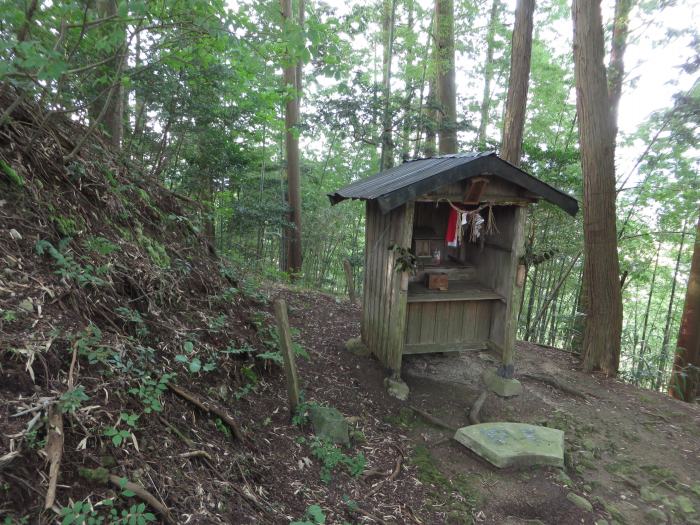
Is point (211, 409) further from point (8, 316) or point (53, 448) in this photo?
point (8, 316)

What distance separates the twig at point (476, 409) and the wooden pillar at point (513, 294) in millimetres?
442

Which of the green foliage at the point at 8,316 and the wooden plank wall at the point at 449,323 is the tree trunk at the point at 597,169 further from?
the green foliage at the point at 8,316

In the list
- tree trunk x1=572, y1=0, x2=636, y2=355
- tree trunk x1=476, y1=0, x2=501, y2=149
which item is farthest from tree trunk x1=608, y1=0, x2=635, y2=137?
tree trunk x1=476, y1=0, x2=501, y2=149

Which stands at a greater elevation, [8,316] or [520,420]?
[8,316]

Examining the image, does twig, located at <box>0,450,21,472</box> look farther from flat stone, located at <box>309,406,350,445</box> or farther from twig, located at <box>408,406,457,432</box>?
twig, located at <box>408,406,457,432</box>

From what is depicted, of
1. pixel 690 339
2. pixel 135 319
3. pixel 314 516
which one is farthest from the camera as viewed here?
pixel 690 339

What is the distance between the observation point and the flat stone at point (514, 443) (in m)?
3.65

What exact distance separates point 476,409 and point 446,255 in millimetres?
2182

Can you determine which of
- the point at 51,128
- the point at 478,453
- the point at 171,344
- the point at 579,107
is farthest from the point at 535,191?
the point at 51,128

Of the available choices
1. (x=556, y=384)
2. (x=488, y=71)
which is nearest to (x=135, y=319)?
(x=556, y=384)

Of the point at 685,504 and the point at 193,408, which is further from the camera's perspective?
the point at 685,504

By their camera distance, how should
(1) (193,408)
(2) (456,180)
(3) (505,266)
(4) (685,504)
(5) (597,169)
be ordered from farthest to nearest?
1. (5) (597,169)
2. (3) (505,266)
3. (2) (456,180)
4. (4) (685,504)
5. (1) (193,408)

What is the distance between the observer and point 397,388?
4.68m

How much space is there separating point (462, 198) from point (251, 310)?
107 inches
